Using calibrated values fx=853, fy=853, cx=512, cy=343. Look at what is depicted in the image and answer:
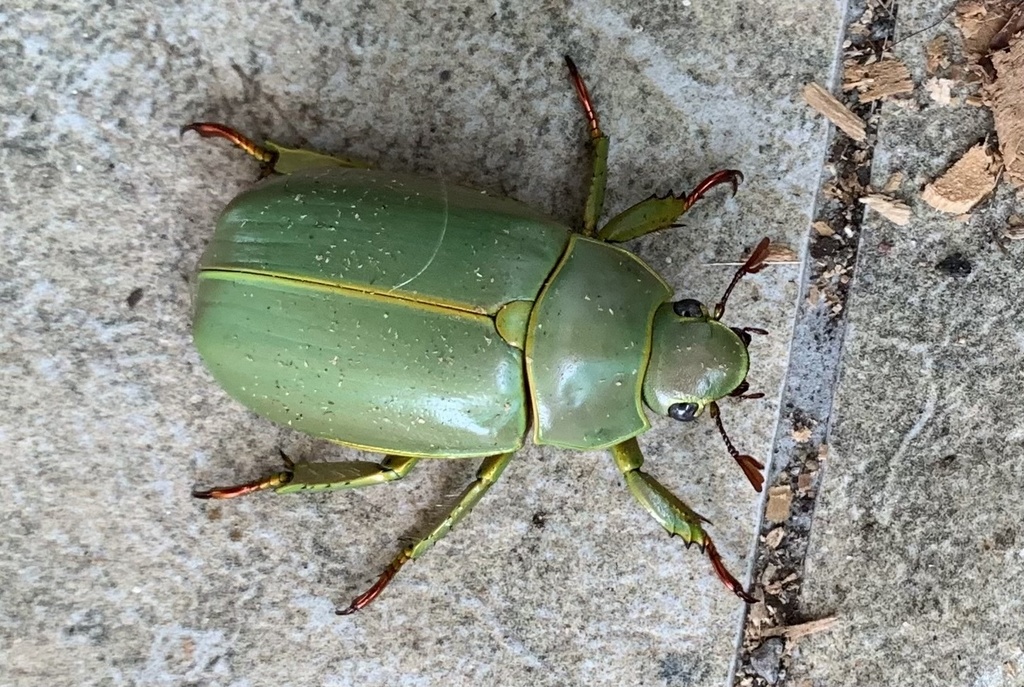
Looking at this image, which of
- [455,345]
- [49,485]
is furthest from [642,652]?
[49,485]

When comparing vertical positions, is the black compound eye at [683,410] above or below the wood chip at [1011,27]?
below

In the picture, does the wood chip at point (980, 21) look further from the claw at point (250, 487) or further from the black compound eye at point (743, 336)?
the claw at point (250, 487)

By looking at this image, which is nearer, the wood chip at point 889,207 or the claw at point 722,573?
the claw at point 722,573

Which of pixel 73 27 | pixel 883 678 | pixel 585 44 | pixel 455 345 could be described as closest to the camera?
pixel 455 345

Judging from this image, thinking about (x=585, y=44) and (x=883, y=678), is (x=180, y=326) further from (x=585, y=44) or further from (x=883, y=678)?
(x=883, y=678)

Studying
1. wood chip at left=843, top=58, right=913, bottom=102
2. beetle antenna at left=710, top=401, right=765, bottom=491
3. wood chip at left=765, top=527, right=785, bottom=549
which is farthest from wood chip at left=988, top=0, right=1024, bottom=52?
wood chip at left=765, top=527, right=785, bottom=549

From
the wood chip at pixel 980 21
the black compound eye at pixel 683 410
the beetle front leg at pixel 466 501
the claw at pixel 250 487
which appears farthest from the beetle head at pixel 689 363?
the wood chip at pixel 980 21

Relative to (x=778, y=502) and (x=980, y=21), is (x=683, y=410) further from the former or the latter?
(x=980, y=21)
